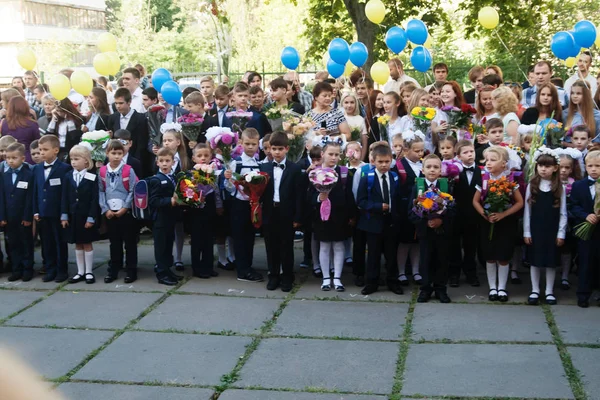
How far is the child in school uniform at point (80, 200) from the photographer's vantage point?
27.0ft

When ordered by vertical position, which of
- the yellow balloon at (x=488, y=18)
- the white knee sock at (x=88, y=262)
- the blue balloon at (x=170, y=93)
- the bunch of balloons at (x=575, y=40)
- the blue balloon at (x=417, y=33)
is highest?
the yellow balloon at (x=488, y=18)

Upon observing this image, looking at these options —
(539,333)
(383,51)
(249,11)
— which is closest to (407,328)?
(539,333)

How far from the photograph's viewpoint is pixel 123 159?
8.96 m

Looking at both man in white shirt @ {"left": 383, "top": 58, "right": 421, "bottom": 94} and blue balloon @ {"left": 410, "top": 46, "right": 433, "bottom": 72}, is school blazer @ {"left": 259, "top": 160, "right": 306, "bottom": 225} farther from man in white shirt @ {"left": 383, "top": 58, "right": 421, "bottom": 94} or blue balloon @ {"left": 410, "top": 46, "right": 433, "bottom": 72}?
blue balloon @ {"left": 410, "top": 46, "right": 433, "bottom": 72}

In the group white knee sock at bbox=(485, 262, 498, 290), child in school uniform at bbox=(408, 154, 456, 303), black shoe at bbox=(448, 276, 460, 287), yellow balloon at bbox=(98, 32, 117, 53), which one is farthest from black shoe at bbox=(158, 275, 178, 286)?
yellow balloon at bbox=(98, 32, 117, 53)

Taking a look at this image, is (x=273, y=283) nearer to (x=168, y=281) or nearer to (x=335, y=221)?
(x=335, y=221)

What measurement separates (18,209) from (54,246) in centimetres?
58

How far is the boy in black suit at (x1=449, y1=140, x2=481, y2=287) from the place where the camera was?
7.75 metres

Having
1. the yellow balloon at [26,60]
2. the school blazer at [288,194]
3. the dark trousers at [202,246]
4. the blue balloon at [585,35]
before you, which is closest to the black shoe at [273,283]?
the school blazer at [288,194]

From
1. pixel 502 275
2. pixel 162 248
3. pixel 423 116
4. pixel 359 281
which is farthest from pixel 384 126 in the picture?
pixel 162 248

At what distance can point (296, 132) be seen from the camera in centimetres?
808

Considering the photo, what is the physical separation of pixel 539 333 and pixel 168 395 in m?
3.09

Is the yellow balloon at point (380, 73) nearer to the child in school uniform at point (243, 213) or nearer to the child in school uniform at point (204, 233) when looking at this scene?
the child in school uniform at point (243, 213)

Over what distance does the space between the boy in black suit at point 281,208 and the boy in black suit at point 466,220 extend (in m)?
1.59
